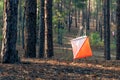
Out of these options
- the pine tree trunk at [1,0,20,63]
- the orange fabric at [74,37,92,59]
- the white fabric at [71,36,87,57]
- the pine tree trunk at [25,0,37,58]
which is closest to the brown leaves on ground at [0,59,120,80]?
the pine tree trunk at [1,0,20,63]

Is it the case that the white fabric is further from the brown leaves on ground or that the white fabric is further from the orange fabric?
the brown leaves on ground

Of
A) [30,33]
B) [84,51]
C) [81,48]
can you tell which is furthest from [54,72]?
[30,33]

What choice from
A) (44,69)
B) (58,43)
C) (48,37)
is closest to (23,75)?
(44,69)

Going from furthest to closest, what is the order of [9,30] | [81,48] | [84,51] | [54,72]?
1. [84,51]
2. [81,48]
3. [9,30]
4. [54,72]

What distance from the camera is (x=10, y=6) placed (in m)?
8.84

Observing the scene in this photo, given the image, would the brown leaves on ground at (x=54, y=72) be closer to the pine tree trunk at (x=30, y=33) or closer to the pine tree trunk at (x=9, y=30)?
the pine tree trunk at (x=9, y=30)

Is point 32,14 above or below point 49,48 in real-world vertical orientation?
above

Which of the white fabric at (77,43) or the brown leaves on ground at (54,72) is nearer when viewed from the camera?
the brown leaves on ground at (54,72)

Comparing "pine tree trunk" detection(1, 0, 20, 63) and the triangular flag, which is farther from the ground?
"pine tree trunk" detection(1, 0, 20, 63)

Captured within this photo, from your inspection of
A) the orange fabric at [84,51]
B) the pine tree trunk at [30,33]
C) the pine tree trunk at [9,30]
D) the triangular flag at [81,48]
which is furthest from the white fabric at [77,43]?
the pine tree trunk at [9,30]

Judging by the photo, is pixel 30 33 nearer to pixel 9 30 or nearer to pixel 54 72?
pixel 9 30

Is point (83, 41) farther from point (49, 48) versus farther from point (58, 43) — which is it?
point (58, 43)

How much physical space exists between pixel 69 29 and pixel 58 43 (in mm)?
16097

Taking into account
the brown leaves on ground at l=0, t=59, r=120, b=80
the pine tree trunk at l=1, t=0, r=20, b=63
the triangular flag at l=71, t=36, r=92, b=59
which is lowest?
the brown leaves on ground at l=0, t=59, r=120, b=80
